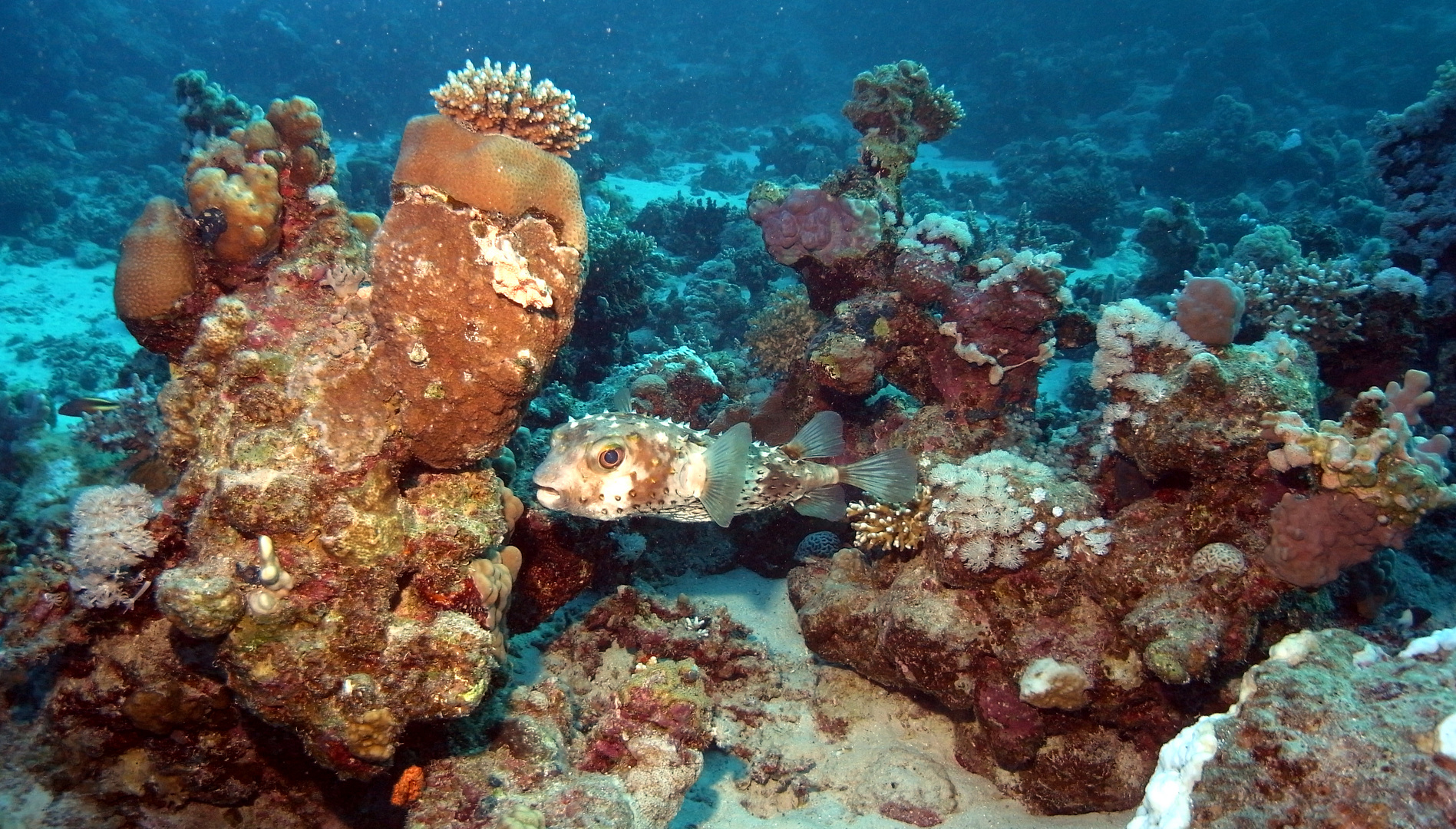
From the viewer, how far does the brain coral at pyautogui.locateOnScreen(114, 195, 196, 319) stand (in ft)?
11.1

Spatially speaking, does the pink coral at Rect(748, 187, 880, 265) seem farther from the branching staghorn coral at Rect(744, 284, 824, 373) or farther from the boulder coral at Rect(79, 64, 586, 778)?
the boulder coral at Rect(79, 64, 586, 778)

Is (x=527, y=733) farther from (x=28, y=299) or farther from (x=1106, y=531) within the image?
(x=28, y=299)

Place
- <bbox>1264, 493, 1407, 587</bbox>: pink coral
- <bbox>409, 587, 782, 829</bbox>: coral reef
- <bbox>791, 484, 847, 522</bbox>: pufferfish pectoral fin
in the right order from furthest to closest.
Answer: <bbox>791, 484, 847, 522</bbox>: pufferfish pectoral fin
<bbox>1264, 493, 1407, 587</bbox>: pink coral
<bbox>409, 587, 782, 829</bbox>: coral reef

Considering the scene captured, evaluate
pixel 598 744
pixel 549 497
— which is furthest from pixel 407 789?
pixel 549 497

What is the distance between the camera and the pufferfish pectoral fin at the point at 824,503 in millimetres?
4594

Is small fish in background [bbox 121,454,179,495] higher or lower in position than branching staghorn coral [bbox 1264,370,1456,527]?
higher

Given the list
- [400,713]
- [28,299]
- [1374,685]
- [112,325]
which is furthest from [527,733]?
[28,299]

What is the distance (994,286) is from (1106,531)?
7.56 feet

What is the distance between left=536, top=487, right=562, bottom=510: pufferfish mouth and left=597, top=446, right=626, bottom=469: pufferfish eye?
11.5 inches

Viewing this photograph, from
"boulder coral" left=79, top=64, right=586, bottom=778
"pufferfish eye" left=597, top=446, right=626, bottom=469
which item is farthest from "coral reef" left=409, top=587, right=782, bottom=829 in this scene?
"pufferfish eye" left=597, top=446, right=626, bottom=469

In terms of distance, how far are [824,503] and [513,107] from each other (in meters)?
3.08

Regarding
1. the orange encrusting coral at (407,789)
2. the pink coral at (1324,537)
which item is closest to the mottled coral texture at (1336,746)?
the pink coral at (1324,537)

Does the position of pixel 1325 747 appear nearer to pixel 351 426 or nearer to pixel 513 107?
pixel 351 426

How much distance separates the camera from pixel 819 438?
465 cm
